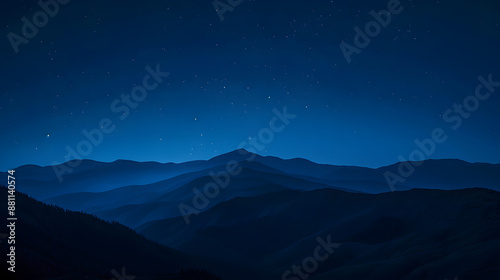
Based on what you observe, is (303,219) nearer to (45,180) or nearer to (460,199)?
(460,199)

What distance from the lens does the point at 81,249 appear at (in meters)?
22.6

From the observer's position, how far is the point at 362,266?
22453mm

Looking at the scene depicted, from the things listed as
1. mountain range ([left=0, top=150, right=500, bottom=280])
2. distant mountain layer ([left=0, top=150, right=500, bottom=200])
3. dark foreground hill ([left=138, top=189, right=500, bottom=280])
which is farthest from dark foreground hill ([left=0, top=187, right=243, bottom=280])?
distant mountain layer ([left=0, top=150, right=500, bottom=200])

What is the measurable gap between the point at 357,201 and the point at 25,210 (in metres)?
32.5

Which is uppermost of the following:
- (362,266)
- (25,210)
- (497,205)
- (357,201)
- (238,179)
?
(238,179)

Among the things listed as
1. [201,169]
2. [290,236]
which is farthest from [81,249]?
[201,169]

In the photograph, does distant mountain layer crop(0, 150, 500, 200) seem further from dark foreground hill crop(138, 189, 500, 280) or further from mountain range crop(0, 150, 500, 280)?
dark foreground hill crop(138, 189, 500, 280)

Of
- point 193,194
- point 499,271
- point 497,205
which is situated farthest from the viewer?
point 193,194

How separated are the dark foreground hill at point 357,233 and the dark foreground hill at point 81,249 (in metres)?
8.44

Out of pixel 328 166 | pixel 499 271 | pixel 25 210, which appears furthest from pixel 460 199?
pixel 328 166

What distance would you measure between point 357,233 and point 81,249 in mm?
22922

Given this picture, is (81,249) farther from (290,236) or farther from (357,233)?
(290,236)

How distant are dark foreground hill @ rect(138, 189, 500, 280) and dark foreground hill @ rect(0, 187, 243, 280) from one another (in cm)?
844

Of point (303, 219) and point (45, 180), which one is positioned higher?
point (45, 180)
